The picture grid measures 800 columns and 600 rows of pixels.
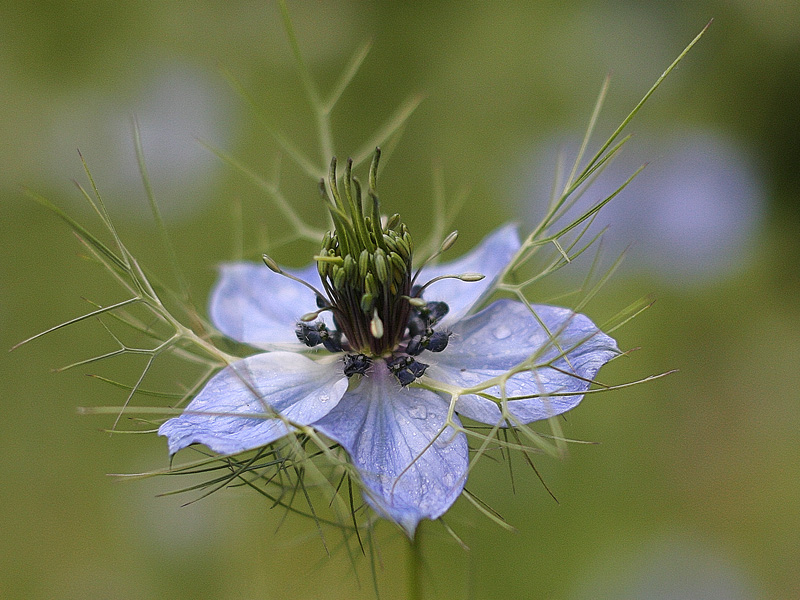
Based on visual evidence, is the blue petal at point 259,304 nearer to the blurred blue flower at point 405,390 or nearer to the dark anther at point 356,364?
the blurred blue flower at point 405,390

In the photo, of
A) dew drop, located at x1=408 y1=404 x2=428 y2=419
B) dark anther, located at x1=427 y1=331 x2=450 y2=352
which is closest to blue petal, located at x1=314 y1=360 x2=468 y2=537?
dew drop, located at x1=408 y1=404 x2=428 y2=419

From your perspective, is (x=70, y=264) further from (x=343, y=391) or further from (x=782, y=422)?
(x=782, y=422)

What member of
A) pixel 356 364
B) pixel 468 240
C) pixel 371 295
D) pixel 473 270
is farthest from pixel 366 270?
pixel 468 240

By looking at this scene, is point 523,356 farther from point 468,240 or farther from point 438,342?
point 468,240

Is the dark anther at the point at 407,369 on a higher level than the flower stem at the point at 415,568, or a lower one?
higher

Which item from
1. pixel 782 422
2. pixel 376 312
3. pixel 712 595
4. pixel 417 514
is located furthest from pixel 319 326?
pixel 782 422

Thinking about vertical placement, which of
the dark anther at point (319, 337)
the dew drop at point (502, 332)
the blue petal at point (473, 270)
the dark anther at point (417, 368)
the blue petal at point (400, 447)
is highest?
the blue petal at point (473, 270)

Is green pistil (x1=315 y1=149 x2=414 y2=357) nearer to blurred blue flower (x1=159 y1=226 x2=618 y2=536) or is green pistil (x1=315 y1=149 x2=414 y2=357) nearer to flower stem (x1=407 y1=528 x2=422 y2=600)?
blurred blue flower (x1=159 y1=226 x2=618 y2=536)

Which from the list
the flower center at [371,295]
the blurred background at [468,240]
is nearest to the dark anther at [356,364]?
the flower center at [371,295]
